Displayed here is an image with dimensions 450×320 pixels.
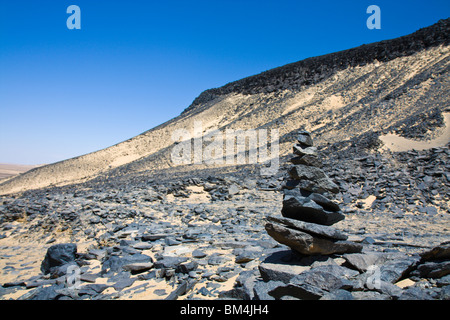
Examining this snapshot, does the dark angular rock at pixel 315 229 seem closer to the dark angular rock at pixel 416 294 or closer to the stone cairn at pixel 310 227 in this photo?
the stone cairn at pixel 310 227

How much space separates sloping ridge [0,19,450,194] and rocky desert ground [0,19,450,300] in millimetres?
1542

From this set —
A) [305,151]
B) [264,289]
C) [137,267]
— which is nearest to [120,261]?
[137,267]

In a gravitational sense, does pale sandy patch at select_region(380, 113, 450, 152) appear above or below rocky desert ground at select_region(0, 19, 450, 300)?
above

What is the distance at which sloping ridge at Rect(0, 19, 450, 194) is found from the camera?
84.9ft

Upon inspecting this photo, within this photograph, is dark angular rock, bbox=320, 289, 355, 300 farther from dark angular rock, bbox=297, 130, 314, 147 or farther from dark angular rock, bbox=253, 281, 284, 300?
dark angular rock, bbox=297, 130, 314, 147

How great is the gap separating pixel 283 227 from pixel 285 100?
3053 centimetres

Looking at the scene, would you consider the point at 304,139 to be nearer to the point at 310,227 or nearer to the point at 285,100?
the point at 310,227

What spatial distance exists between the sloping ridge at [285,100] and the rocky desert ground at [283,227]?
154 centimetres

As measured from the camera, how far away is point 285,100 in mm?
33500

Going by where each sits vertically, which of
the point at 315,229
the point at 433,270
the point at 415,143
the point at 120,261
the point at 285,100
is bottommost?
the point at 120,261

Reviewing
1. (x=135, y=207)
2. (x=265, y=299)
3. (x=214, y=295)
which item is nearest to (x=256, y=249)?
(x=214, y=295)

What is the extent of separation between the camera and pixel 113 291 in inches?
186

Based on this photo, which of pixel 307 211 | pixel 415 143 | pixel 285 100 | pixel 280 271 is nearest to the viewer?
pixel 280 271

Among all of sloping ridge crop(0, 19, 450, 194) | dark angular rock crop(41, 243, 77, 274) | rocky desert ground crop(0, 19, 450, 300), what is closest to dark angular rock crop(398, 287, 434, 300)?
rocky desert ground crop(0, 19, 450, 300)
